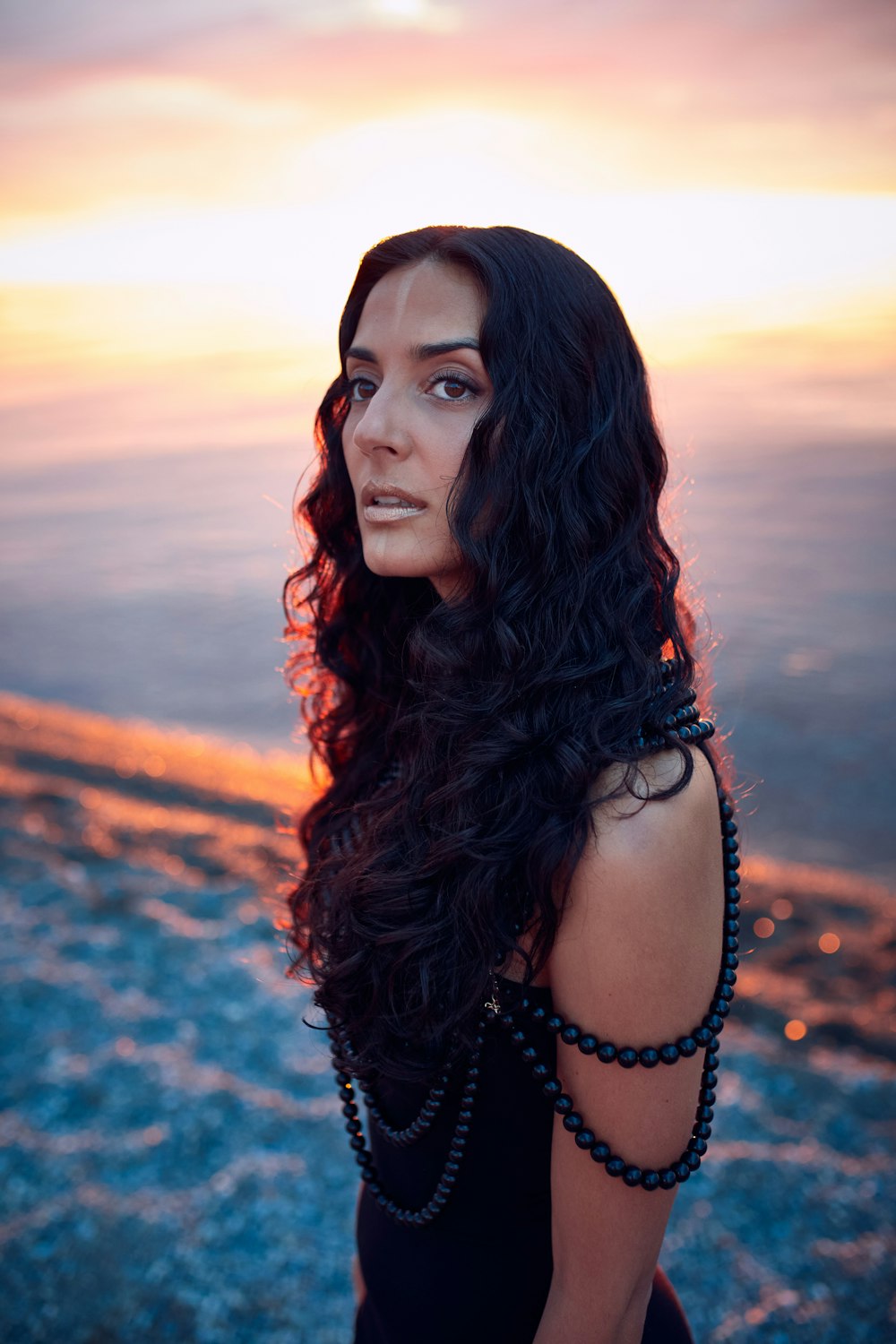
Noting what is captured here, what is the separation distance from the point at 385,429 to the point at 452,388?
129 millimetres

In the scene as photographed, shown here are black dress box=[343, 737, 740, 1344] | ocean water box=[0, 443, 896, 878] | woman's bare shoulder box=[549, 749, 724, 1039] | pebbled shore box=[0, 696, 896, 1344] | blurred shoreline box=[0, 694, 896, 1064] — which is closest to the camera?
woman's bare shoulder box=[549, 749, 724, 1039]

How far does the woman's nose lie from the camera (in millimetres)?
1550

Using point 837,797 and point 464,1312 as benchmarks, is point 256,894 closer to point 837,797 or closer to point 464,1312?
point 464,1312

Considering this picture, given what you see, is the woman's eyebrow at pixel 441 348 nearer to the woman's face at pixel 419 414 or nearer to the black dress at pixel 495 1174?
the woman's face at pixel 419 414

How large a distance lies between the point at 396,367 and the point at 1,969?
14.5 feet

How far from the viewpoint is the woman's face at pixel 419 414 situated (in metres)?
1.54

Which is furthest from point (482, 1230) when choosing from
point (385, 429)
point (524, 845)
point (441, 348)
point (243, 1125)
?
point (243, 1125)

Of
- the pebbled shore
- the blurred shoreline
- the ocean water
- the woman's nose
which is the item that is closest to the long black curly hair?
the woman's nose

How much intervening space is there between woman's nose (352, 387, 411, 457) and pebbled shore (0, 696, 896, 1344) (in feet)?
9.75

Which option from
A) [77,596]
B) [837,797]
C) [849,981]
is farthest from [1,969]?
[77,596]

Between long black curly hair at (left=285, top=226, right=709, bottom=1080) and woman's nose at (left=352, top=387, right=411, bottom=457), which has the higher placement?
woman's nose at (left=352, top=387, right=411, bottom=457)

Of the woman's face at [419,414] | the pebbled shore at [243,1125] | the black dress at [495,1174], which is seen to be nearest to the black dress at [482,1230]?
the black dress at [495,1174]

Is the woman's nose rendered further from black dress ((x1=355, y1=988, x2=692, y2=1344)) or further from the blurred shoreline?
the blurred shoreline

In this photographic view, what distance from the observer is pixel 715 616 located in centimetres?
1241
